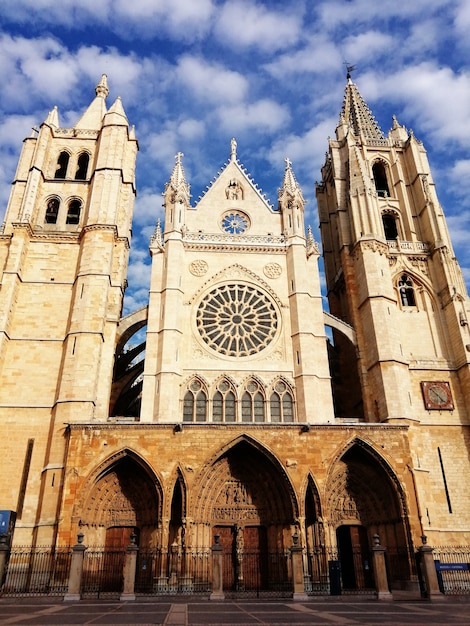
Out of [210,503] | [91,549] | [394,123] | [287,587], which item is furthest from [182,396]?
[394,123]

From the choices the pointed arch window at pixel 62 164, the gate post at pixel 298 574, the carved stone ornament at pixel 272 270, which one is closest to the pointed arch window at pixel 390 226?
the carved stone ornament at pixel 272 270

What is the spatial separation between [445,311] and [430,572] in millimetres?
11961

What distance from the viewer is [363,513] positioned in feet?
51.7

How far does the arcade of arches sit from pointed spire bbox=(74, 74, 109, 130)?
61.9 feet

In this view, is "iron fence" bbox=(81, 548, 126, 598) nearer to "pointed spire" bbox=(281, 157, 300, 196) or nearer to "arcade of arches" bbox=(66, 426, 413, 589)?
"arcade of arches" bbox=(66, 426, 413, 589)

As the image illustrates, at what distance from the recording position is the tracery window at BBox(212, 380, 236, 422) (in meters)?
17.6

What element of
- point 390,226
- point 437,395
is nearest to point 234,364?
point 437,395

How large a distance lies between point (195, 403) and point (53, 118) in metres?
17.8

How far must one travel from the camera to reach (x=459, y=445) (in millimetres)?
18062

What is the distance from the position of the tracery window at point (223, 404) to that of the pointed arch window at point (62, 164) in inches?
546

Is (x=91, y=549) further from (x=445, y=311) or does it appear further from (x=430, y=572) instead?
(x=445, y=311)

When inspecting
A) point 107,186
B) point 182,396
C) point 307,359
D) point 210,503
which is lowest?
point 210,503

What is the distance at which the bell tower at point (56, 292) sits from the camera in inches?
627

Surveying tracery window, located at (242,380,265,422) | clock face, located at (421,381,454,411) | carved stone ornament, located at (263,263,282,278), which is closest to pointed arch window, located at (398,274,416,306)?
clock face, located at (421,381,454,411)
